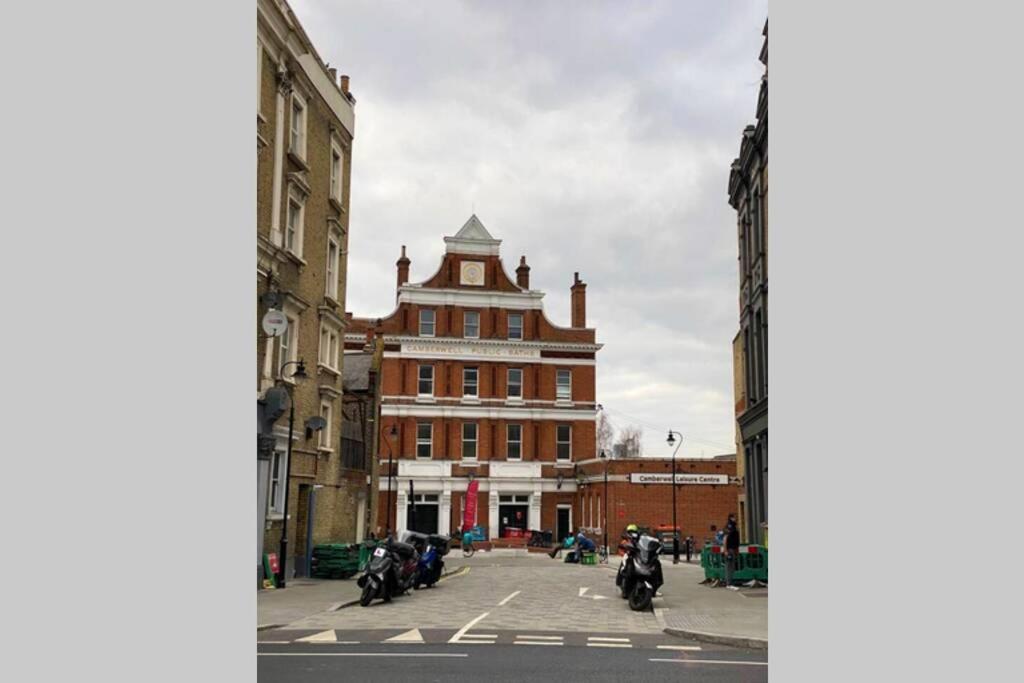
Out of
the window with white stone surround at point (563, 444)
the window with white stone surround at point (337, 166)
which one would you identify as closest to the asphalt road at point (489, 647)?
the window with white stone surround at point (337, 166)

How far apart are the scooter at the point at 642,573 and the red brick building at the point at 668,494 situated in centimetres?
2500

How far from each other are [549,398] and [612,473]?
681 centimetres

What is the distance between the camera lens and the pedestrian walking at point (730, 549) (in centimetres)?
1741

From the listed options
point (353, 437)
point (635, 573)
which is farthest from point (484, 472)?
point (635, 573)

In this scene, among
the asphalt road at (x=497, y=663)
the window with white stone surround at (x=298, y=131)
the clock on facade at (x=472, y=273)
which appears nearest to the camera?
the asphalt road at (x=497, y=663)

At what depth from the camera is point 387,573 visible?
13680mm

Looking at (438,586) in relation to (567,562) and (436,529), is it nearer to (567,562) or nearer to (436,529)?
(567,562)

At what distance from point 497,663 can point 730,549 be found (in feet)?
34.2

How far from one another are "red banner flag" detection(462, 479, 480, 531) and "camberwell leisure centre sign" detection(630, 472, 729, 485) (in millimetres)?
6897

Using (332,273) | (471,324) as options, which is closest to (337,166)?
(332,273)

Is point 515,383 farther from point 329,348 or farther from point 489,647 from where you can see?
point 489,647

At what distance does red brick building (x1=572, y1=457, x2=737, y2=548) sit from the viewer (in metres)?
39.2

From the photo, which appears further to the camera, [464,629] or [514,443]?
[514,443]

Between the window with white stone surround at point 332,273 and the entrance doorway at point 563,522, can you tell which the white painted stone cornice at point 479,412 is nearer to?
the entrance doorway at point 563,522
